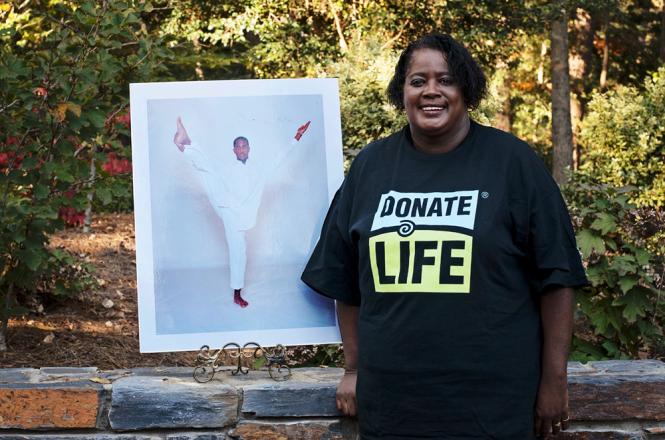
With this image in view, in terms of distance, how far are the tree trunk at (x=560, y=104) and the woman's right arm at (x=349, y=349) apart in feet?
47.8

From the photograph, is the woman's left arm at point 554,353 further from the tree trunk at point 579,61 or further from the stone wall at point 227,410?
the tree trunk at point 579,61

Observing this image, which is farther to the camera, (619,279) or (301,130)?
(619,279)

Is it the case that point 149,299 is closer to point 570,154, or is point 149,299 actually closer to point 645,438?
point 645,438

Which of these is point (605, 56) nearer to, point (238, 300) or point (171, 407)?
point (238, 300)

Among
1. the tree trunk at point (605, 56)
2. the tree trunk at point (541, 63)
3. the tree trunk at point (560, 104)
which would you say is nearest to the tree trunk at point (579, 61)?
the tree trunk at point (605, 56)

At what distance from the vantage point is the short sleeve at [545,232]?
2.62 m

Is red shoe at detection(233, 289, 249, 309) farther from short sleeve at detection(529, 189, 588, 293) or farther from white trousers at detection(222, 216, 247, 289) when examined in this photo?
short sleeve at detection(529, 189, 588, 293)

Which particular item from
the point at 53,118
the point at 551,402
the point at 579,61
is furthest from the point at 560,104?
the point at 551,402

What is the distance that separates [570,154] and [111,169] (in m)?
10.3

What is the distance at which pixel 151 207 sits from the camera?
3381 millimetres

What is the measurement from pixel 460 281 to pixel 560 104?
51.0 feet

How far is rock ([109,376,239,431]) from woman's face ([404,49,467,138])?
1071 mm

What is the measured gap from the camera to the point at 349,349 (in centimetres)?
299

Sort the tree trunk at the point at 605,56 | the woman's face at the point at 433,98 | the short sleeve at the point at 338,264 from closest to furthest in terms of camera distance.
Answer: the woman's face at the point at 433,98 → the short sleeve at the point at 338,264 → the tree trunk at the point at 605,56
